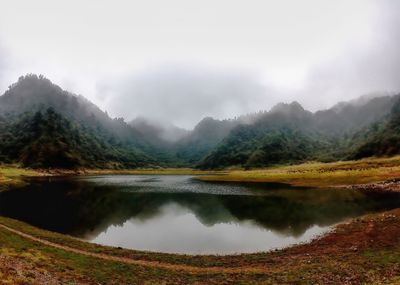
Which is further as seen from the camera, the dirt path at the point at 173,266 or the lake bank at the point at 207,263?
the dirt path at the point at 173,266

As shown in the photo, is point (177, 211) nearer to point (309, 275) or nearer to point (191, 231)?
point (191, 231)

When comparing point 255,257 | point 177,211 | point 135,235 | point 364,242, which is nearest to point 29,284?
point 255,257

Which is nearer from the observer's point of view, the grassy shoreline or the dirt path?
the grassy shoreline

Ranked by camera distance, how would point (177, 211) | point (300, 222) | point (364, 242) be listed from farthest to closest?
point (177, 211) < point (300, 222) < point (364, 242)

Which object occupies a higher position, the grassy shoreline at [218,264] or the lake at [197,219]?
the grassy shoreline at [218,264]

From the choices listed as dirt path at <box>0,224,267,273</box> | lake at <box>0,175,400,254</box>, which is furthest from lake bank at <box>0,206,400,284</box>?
lake at <box>0,175,400,254</box>

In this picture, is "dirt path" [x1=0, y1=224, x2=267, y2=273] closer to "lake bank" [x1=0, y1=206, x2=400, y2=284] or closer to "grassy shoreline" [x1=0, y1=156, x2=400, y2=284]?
"lake bank" [x1=0, y1=206, x2=400, y2=284]

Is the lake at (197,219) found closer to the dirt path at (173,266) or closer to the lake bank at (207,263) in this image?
the lake bank at (207,263)

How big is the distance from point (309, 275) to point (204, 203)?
69.7 metres

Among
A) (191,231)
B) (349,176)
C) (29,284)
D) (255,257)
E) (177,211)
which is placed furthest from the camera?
(349,176)

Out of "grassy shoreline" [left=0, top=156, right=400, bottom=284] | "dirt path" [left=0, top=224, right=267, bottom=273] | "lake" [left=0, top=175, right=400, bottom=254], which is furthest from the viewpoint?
"lake" [left=0, top=175, right=400, bottom=254]

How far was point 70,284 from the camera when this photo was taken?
27406 millimetres

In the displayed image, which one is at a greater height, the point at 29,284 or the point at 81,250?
the point at 29,284

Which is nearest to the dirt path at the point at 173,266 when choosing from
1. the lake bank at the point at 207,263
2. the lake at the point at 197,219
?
the lake bank at the point at 207,263
